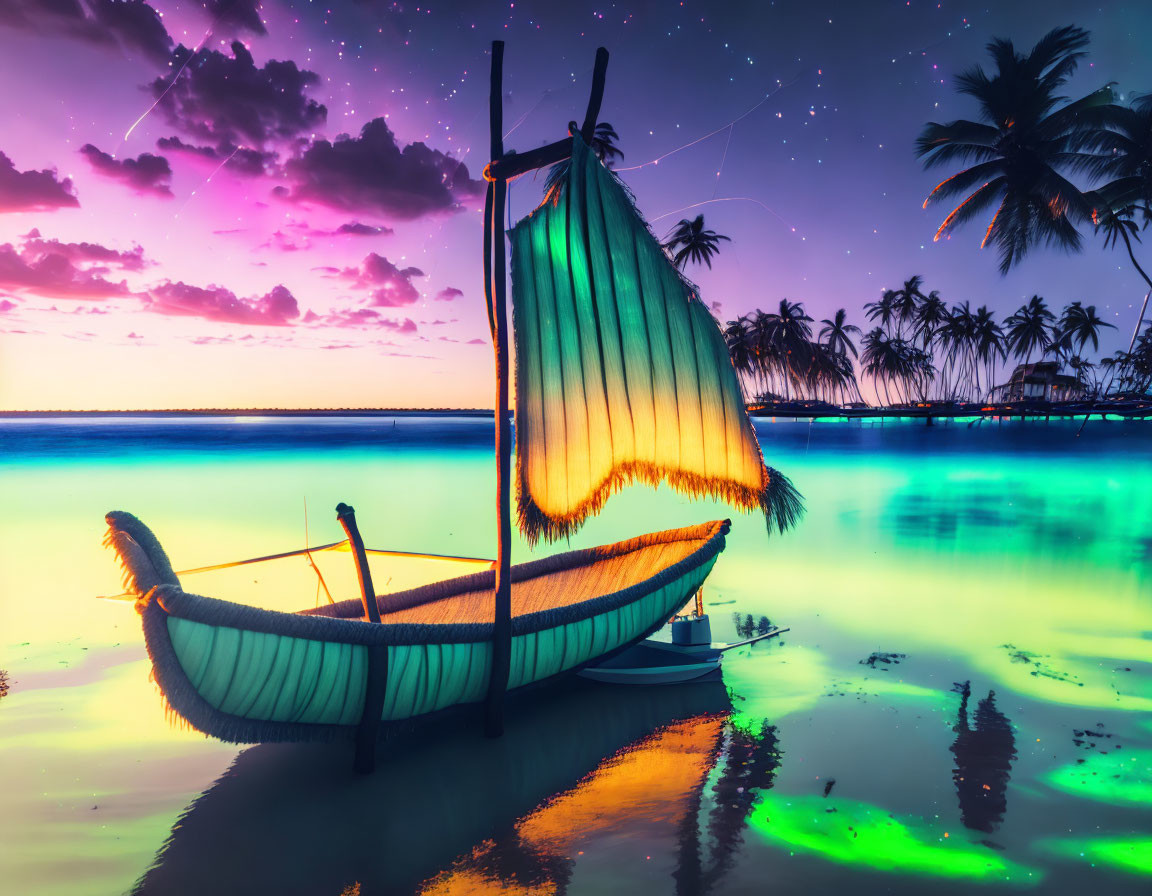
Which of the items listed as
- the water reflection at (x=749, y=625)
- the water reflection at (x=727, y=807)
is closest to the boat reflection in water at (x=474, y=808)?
the water reflection at (x=727, y=807)

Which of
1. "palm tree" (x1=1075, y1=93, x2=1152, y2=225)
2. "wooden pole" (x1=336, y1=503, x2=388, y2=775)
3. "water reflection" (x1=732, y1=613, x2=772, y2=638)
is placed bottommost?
"water reflection" (x1=732, y1=613, x2=772, y2=638)

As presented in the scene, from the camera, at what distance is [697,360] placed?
5227 mm

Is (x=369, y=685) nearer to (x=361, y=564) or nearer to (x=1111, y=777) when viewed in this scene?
(x=361, y=564)

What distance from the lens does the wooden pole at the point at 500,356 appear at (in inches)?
170

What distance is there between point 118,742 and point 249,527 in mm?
11917

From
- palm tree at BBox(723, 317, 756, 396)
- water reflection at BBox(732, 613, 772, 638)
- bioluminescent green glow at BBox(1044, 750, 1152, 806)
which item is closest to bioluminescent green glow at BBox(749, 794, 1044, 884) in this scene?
bioluminescent green glow at BBox(1044, 750, 1152, 806)

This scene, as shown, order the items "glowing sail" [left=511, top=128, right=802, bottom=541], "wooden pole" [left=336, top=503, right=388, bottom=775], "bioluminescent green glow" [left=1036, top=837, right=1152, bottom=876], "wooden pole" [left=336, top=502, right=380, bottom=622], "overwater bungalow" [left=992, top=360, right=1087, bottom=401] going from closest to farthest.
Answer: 1. "bioluminescent green glow" [left=1036, top=837, right=1152, bottom=876]
2. "wooden pole" [left=336, top=503, right=388, bottom=775]
3. "wooden pole" [left=336, top=502, right=380, bottom=622]
4. "glowing sail" [left=511, top=128, right=802, bottom=541]
5. "overwater bungalow" [left=992, top=360, right=1087, bottom=401]

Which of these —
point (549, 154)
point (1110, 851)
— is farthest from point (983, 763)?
point (549, 154)

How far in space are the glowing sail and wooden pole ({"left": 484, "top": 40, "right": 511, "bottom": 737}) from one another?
0.12 meters

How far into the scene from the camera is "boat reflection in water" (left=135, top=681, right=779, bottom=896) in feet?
10.9

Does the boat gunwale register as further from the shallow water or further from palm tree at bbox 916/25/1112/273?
palm tree at bbox 916/25/1112/273

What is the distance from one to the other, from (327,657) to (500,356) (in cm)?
213

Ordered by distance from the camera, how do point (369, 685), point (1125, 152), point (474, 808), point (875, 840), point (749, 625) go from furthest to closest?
point (1125, 152) < point (749, 625) < point (474, 808) < point (369, 685) < point (875, 840)

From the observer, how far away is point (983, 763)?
4324 millimetres
